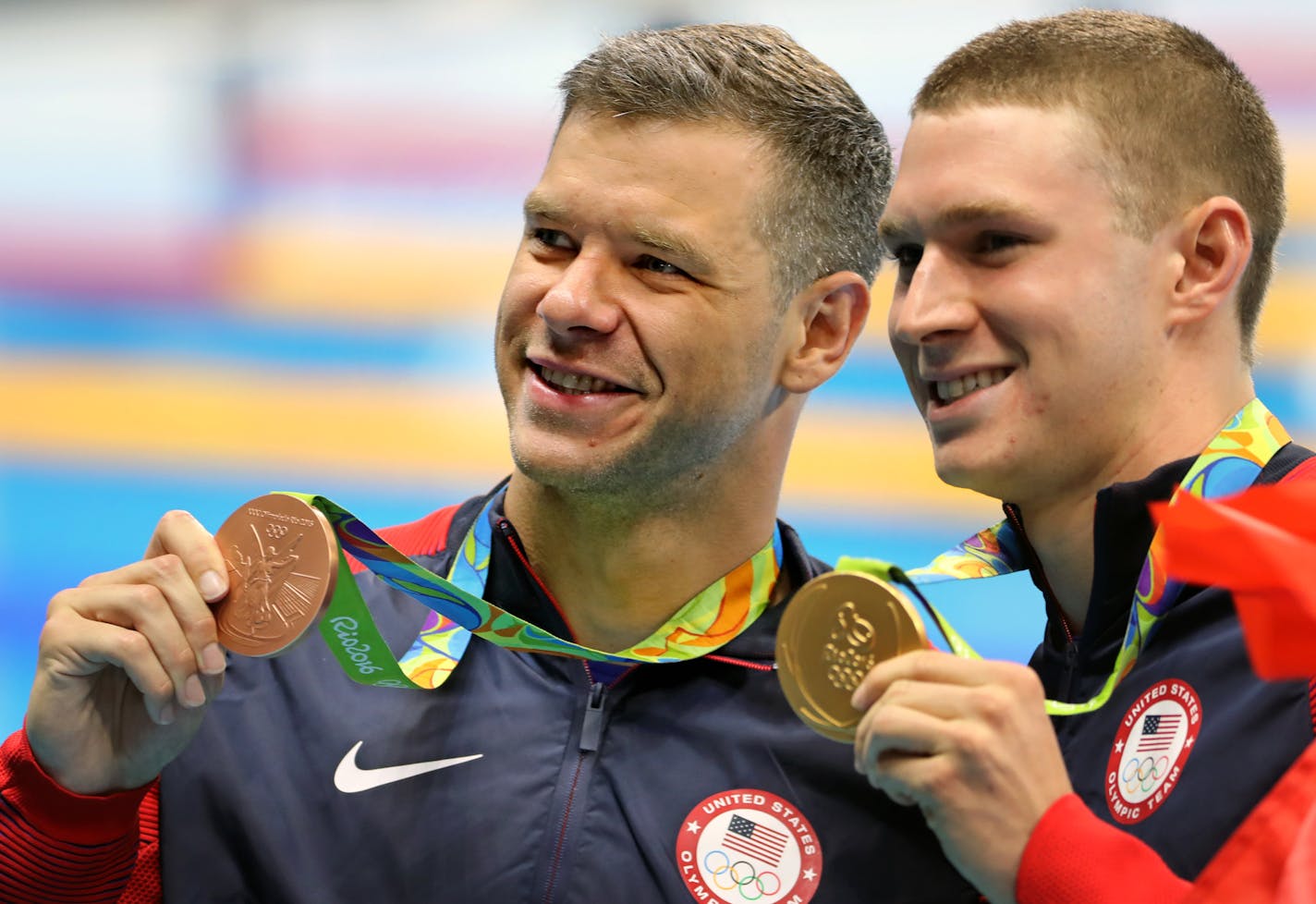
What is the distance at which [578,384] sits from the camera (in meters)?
2.48

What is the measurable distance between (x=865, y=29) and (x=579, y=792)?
9.48 ft

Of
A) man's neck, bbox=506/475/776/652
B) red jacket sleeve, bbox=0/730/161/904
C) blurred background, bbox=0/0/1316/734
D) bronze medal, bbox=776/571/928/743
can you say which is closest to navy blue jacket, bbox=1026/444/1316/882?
bronze medal, bbox=776/571/928/743

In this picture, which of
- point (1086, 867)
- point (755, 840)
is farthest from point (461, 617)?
point (1086, 867)

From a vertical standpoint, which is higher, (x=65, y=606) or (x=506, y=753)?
(x=65, y=606)

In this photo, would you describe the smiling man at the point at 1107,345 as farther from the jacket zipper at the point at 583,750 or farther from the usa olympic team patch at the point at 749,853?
the jacket zipper at the point at 583,750

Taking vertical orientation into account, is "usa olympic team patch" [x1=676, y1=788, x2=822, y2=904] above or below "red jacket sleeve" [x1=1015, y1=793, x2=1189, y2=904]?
below

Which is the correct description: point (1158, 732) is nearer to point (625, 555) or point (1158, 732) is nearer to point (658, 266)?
A: point (625, 555)

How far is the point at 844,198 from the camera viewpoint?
2766mm

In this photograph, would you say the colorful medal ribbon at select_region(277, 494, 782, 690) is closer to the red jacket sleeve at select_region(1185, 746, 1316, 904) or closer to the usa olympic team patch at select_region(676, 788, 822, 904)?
the usa olympic team patch at select_region(676, 788, 822, 904)

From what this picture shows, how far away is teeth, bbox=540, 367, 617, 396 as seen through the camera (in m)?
2.48

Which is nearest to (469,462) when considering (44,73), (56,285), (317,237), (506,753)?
(317,237)

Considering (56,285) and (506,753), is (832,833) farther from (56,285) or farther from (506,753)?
(56,285)

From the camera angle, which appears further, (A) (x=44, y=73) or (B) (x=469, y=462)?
(A) (x=44, y=73)

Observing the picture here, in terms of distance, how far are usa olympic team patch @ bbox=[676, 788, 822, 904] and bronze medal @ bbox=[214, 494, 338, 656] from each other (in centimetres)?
66
